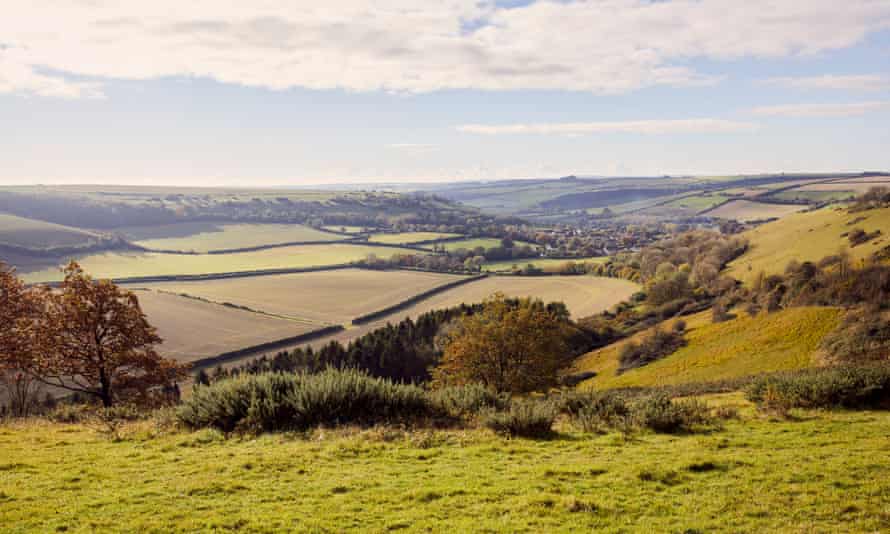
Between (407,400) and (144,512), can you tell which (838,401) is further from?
(144,512)

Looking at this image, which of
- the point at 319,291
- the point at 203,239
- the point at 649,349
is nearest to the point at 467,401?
the point at 649,349

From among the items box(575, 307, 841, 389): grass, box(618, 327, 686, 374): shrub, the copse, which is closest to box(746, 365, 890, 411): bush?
box(575, 307, 841, 389): grass

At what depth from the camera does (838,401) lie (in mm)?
17703

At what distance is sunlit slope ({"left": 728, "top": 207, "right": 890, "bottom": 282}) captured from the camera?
2916 inches

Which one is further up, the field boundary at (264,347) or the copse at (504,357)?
the copse at (504,357)

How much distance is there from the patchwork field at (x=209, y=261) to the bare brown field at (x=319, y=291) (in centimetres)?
1393

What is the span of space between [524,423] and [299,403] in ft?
22.0

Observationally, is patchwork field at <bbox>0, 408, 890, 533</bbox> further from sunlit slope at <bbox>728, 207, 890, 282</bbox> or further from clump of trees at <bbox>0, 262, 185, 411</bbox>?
sunlit slope at <bbox>728, 207, 890, 282</bbox>

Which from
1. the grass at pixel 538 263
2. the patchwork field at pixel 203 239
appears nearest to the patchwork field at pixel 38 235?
the patchwork field at pixel 203 239

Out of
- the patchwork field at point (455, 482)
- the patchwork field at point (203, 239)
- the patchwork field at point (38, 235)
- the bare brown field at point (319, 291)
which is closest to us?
the patchwork field at point (455, 482)

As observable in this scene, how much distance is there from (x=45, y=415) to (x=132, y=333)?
584 cm

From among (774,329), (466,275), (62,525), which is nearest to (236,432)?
(62,525)

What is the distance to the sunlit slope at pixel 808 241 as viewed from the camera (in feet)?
243

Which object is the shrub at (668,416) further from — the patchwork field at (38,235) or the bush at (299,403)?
the patchwork field at (38,235)
